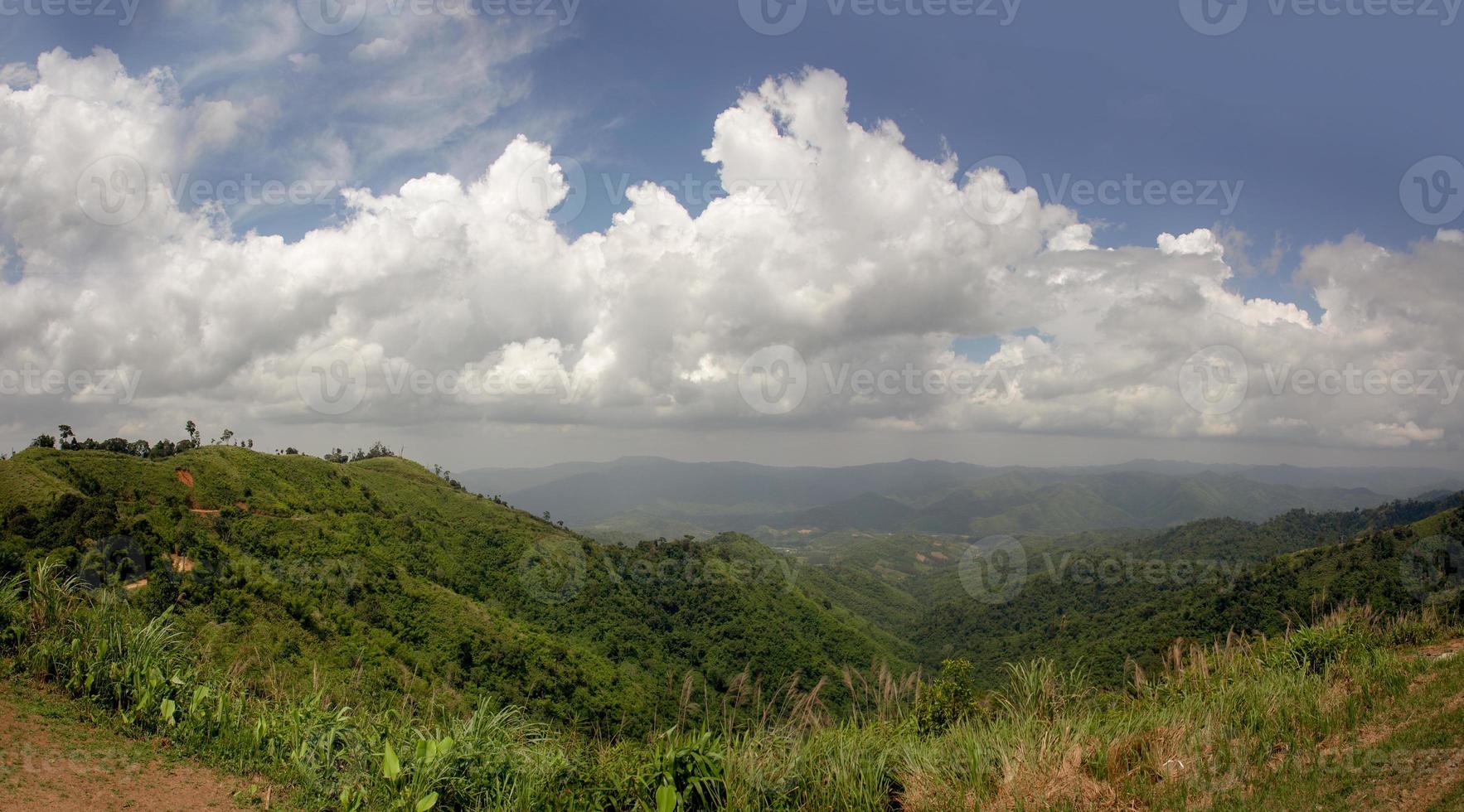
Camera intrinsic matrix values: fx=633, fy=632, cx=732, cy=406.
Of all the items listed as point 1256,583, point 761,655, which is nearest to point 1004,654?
point 1256,583

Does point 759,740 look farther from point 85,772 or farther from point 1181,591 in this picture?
point 1181,591

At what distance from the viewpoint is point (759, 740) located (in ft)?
19.9

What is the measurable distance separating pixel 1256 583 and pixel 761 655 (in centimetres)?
4920

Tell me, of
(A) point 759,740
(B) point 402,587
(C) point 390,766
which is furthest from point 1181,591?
(C) point 390,766

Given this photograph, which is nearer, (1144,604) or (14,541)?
(14,541)

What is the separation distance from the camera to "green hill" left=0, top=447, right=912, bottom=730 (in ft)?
88.7

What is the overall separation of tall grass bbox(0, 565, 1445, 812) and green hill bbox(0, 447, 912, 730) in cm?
97

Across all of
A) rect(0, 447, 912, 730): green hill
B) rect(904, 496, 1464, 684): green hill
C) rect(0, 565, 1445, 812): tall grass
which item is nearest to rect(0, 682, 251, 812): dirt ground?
rect(0, 565, 1445, 812): tall grass

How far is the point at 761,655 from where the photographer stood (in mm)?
60531

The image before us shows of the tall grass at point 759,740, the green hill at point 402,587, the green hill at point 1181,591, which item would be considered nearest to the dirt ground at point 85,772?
the tall grass at point 759,740

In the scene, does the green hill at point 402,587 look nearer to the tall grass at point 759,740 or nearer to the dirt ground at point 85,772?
the tall grass at point 759,740

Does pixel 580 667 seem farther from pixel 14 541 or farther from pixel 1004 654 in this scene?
pixel 1004 654

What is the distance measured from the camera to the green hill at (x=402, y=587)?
27.0m

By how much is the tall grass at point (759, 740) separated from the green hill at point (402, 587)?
38.3 inches
